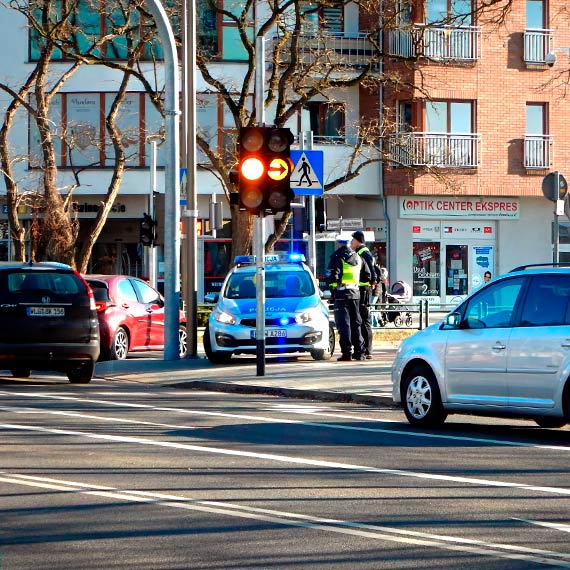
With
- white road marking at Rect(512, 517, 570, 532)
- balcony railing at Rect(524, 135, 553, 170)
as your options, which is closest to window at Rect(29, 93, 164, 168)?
balcony railing at Rect(524, 135, 553, 170)

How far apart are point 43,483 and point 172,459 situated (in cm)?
158

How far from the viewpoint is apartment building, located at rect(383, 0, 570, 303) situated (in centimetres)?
4597

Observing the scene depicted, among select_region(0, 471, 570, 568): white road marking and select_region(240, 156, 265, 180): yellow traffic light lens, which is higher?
select_region(240, 156, 265, 180): yellow traffic light lens

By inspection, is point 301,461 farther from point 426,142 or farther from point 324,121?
point 324,121

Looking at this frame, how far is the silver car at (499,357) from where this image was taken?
12594 mm

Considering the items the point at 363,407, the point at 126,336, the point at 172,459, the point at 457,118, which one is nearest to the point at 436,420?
the point at 363,407

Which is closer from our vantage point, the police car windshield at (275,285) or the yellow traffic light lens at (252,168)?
the yellow traffic light lens at (252,168)

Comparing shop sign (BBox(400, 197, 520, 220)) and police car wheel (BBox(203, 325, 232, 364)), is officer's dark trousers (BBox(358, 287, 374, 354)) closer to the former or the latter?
police car wheel (BBox(203, 325, 232, 364))

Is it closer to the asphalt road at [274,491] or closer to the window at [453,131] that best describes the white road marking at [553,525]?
the asphalt road at [274,491]

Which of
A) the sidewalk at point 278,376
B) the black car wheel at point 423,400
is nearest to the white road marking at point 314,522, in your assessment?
the black car wheel at point 423,400

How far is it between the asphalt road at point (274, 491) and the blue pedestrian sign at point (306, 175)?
6065 mm

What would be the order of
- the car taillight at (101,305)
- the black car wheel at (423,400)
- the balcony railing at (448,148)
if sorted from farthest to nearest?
the balcony railing at (448,148)
the car taillight at (101,305)
the black car wheel at (423,400)

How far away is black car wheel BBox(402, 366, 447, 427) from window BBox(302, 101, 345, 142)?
107 ft

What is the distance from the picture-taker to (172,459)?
10992 mm
